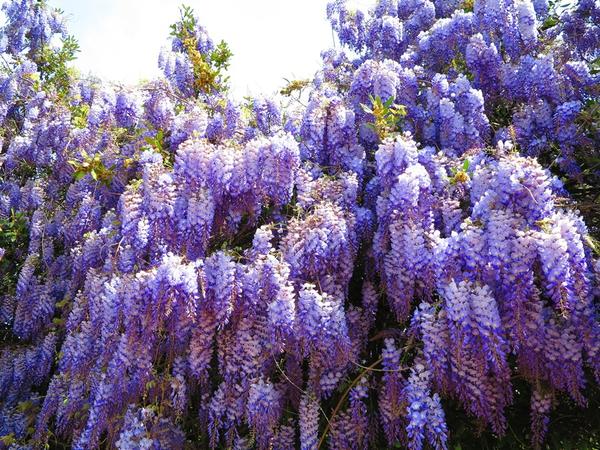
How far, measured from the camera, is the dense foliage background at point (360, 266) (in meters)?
2.89

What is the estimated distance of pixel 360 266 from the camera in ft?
12.9

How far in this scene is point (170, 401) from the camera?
3.67m

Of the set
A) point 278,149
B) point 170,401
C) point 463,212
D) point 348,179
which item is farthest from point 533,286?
point 170,401

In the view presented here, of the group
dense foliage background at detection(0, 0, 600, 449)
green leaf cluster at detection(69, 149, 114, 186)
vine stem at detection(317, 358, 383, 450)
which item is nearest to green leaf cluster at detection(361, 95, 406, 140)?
dense foliage background at detection(0, 0, 600, 449)

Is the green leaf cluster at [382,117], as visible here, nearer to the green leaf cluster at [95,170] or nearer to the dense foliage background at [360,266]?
the dense foliage background at [360,266]

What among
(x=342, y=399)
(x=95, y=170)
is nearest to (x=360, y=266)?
(x=342, y=399)

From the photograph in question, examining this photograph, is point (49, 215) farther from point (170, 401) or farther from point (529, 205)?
point (529, 205)

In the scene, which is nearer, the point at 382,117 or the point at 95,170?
the point at 382,117

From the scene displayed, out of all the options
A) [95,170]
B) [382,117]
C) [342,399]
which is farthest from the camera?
[95,170]

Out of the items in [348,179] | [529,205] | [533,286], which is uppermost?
[348,179]

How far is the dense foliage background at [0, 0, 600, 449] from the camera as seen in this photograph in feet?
9.50

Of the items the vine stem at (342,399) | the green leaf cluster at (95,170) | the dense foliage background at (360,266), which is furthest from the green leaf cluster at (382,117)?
the green leaf cluster at (95,170)

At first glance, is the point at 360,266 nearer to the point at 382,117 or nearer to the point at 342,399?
the point at 342,399

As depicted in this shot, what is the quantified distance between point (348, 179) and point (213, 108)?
233 cm
